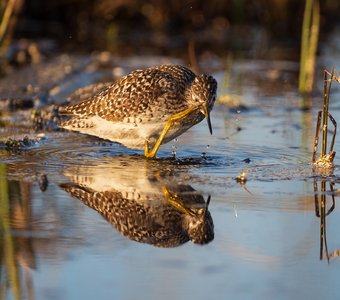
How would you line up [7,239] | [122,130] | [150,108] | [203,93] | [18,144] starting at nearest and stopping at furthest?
[7,239]
[203,93]
[150,108]
[122,130]
[18,144]

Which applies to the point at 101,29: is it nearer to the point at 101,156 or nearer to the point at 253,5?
the point at 253,5

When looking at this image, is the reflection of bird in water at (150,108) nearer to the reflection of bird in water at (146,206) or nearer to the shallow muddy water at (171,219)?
the shallow muddy water at (171,219)

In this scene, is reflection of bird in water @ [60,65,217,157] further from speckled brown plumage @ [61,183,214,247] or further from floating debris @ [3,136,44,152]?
speckled brown plumage @ [61,183,214,247]

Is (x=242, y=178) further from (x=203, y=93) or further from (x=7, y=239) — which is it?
(x=7, y=239)

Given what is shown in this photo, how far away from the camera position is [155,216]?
577cm

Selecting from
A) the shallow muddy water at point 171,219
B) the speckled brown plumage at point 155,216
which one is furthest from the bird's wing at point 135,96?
the speckled brown plumage at point 155,216

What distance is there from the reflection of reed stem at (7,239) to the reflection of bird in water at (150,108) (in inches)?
46.5

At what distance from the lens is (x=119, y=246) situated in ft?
17.0

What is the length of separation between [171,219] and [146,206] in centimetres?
33

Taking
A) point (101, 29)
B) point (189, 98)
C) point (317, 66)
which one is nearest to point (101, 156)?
point (189, 98)

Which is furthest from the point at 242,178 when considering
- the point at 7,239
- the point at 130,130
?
the point at 7,239

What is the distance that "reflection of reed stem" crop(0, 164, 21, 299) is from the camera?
4.52 metres

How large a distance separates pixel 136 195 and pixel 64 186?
61cm

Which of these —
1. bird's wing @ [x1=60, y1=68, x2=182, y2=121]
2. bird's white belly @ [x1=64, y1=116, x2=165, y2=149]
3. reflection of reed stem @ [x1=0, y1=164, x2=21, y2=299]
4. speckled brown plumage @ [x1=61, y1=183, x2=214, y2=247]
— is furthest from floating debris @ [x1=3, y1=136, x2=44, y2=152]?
speckled brown plumage @ [x1=61, y1=183, x2=214, y2=247]
